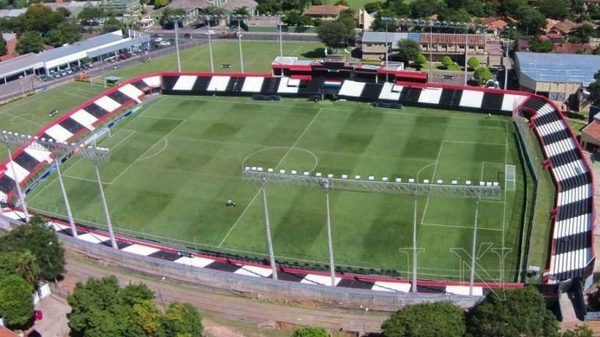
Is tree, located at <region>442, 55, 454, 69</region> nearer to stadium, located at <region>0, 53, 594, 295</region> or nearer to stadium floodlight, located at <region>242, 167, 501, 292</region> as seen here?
stadium, located at <region>0, 53, 594, 295</region>

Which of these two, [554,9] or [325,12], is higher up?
[554,9]

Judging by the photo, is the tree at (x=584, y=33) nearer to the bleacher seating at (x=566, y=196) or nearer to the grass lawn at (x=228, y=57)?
the bleacher seating at (x=566, y=196)

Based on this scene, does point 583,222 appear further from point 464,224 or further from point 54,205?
point 54,205

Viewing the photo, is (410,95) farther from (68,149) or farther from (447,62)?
(68,149)

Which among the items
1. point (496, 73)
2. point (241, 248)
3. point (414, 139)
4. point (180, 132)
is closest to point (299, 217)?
point (241, 248)

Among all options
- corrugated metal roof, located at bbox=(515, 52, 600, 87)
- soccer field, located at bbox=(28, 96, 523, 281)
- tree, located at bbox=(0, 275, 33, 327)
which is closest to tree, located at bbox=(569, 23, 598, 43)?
corrugated metal roof, located at bbox=(515, 52, 600, 87)

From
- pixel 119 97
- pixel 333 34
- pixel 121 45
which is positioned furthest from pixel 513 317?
pixel 121 45
